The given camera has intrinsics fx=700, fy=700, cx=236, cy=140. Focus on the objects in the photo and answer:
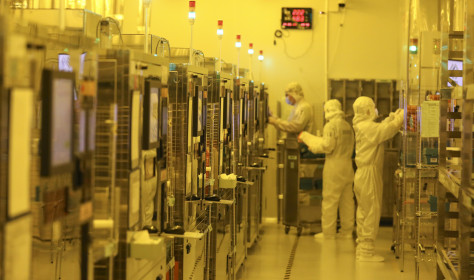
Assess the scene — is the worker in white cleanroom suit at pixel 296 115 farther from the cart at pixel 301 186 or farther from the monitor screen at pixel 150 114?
the monitor screen at pixel 150 114

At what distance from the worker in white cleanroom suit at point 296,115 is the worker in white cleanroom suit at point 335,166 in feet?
2.30

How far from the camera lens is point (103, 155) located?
105 inches

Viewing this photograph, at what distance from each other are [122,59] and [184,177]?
1452 millimetres

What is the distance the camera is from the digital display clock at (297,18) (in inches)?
411

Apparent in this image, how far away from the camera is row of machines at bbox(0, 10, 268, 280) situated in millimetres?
1806

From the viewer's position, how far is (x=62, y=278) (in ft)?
14.8

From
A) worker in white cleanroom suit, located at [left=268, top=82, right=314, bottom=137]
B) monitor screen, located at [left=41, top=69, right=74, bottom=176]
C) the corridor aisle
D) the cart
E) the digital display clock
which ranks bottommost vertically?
the corridor aisle

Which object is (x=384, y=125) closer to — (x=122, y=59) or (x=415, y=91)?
(x=415, y=91)

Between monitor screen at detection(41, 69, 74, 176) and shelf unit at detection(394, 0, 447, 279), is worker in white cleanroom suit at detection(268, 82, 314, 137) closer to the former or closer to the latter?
shelf unit at detection(394, 0, 447, 279)

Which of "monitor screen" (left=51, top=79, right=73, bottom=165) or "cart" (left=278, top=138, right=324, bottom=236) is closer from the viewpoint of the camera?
"monitor screen" (left=51, top=79, right=73, bottom=165)

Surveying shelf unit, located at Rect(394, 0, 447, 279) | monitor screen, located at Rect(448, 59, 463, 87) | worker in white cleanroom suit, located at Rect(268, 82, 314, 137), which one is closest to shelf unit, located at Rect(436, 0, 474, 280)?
monitor screen, located at Rect(448, 59, 463, 87)

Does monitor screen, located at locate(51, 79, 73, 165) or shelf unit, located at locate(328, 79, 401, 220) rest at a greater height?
shelf unit, located at locate(328, 79, 401, 220)

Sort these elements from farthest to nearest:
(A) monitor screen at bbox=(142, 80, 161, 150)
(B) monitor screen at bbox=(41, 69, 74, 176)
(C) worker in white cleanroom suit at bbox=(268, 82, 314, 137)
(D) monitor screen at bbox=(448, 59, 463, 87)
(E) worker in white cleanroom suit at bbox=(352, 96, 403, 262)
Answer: (C) worker in white cleanroom suit at bbox=(268, 82, 314, 137) < (E) worker in white cleanroom suit at bbox=(352, 96, 403, 262) < (D) monitor screen at bbox=(448, 59, 463, 87) < (A) monitor screen at bbox=(142, 80, 161, 150) < (B) monitor screen at bbox=(41, 69, 74, 176)

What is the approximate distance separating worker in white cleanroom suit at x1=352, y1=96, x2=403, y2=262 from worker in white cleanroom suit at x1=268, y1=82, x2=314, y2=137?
6.02 ft
